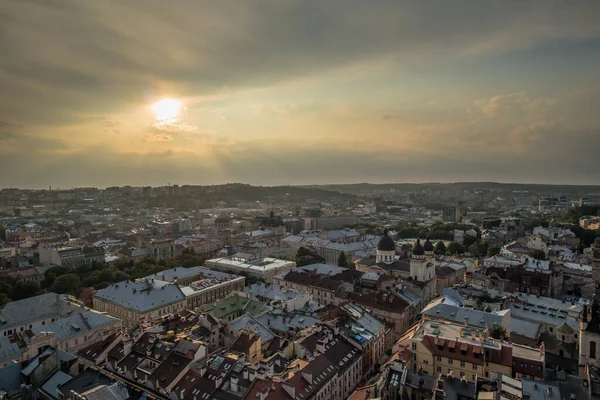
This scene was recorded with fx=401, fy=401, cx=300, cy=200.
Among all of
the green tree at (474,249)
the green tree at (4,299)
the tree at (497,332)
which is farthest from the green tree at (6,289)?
the green tree at (474,249)

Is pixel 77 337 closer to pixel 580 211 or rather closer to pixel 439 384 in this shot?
pixel 439 384

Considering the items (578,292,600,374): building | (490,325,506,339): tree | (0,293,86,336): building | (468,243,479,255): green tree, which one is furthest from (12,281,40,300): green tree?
(468,243,479,255): green tree

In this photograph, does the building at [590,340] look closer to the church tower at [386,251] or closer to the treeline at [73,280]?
the church tower at [386,251]

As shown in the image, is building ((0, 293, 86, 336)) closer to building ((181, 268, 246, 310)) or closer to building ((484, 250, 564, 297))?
building ((181, 268, 246, 310))

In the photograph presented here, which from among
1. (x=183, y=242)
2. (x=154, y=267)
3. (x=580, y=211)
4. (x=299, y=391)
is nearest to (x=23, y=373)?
(x=299, y=391)

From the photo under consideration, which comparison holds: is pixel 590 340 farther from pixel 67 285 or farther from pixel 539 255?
pixel 67 285
